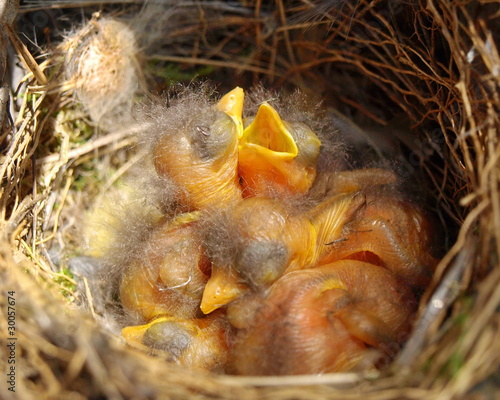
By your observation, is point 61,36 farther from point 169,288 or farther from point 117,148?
point 169,288

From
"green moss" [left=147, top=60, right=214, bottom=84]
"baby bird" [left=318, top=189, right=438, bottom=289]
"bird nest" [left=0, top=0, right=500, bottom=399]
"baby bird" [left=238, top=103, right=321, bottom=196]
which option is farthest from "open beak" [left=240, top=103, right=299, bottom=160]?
"green moss" [left=147, top=60, right=214, bottom=84]

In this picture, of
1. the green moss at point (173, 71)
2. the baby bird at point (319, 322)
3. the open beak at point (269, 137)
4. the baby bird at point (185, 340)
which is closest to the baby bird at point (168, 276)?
the baby bird at point (185, 340)

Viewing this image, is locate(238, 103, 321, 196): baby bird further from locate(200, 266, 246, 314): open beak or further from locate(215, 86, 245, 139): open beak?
locate(200, 266, 246, 314): open beak

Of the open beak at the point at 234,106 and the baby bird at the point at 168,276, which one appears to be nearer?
the baby bird at the point at 168,276

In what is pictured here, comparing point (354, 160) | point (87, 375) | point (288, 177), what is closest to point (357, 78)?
point (354, 160)

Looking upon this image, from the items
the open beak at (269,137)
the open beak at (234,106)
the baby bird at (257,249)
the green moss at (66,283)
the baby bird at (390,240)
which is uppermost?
the open beak at (234,106)

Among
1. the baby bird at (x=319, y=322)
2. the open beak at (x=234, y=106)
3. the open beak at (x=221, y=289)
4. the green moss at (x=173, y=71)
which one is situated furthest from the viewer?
the green moss at (x=173, y=71)

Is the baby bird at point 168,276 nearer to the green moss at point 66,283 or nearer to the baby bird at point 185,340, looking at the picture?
the baby bird at point 185,340
